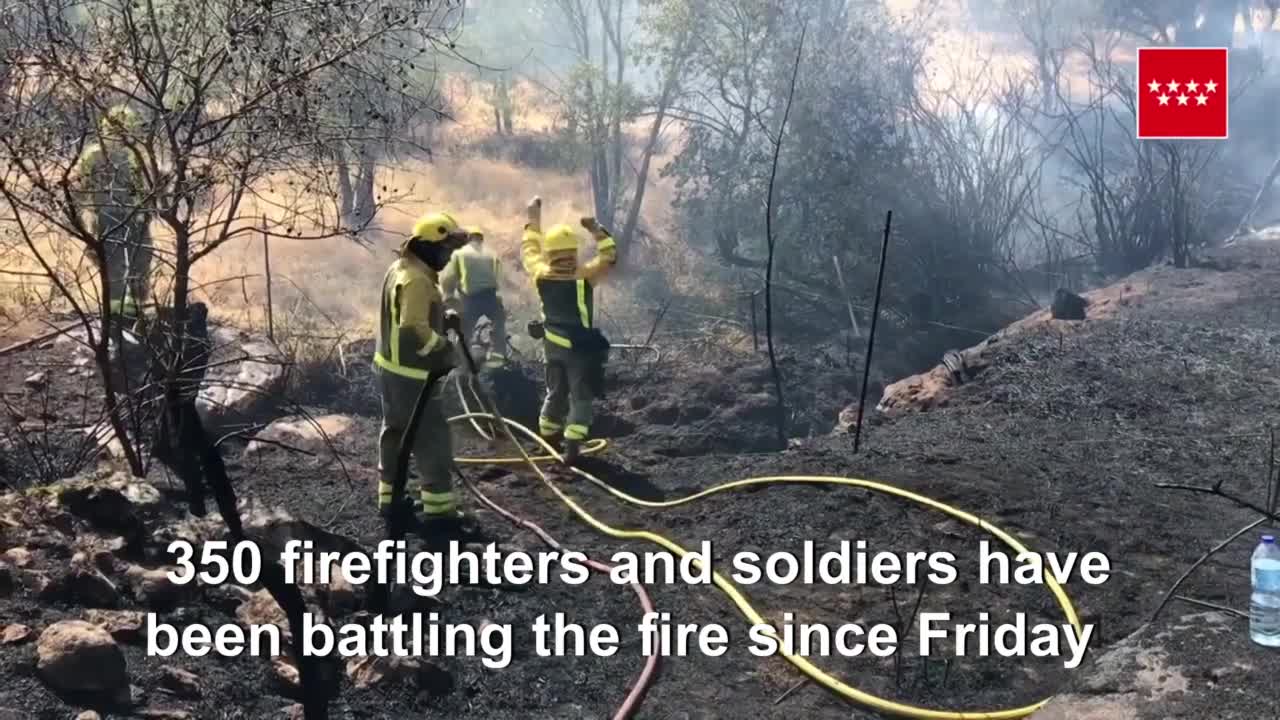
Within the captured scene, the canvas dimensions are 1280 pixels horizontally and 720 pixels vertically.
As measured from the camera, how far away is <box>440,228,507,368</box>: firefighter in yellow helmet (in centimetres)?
968

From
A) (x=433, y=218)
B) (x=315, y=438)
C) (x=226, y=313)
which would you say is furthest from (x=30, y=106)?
(x=226, y=313)

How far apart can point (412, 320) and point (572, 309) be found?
200 cm

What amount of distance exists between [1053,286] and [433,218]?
1211cm

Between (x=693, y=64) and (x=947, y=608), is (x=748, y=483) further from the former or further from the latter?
(x=693, y=64)

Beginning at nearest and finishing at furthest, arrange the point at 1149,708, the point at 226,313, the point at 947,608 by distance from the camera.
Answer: the point at 1149,708
the point at 947,608
the point at 226,313

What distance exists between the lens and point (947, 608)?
17.2 ft

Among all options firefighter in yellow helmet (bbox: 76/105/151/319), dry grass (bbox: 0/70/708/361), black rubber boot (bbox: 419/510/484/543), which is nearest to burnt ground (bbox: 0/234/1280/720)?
black rubber boot (bbox: 419/510/484/543)

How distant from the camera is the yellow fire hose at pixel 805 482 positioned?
14.0 ft

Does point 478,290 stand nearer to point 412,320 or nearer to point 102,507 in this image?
point 412,320

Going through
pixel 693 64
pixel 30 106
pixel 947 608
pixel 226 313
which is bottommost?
pixel 947 608

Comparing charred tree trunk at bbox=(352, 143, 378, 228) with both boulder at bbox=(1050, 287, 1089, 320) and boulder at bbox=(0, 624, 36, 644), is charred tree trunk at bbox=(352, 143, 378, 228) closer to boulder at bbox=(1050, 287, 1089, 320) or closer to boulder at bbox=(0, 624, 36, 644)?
boulder at bbox=(0, 624, 36, 644)

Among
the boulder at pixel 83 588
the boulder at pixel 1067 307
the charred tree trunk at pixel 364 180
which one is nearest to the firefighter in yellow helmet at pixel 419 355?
the charred tree trunk at pixel 364 180

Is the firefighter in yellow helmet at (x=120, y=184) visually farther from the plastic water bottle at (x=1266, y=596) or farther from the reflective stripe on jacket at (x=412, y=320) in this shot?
the plastic water bottle at (x=1266, y=596)

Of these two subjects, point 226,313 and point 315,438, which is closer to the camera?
point 315,438
